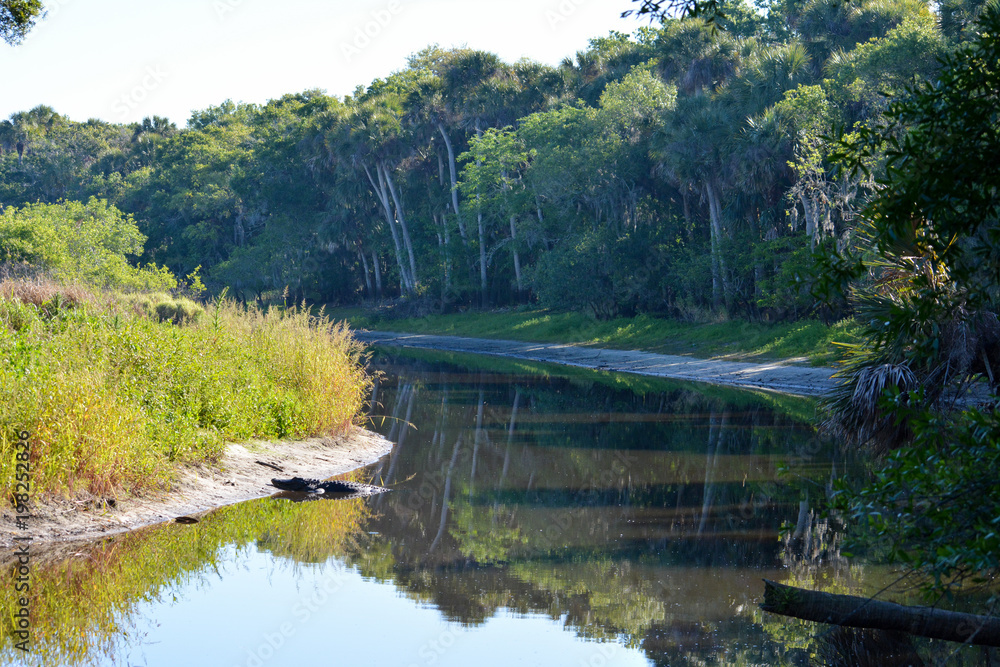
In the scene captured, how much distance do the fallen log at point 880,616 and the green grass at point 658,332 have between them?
13370 millimetres

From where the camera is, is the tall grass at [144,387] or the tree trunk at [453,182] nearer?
the tall grass at [144,387]

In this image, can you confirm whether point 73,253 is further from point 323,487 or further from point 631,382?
point 323,487

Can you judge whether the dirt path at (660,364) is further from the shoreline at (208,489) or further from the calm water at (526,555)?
the shoreline at (208,489)

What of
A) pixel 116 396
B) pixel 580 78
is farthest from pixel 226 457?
pixel 580 78

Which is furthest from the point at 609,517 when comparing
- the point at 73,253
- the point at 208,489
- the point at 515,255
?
the point at 515,255

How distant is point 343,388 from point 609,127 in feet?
91.4

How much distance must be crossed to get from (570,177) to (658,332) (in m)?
9.30

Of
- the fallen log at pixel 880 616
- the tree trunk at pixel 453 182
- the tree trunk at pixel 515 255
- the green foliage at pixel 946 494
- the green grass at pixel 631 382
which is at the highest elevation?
the tree trunk at pixel 453 182

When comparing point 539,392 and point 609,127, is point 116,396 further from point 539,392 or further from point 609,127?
point 609,127

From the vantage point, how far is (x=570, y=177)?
4266cm

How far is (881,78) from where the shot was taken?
2878cm

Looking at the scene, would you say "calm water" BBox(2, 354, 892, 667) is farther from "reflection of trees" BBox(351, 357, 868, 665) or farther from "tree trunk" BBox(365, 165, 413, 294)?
"tree trunk" BBox(365, 165, 413, 294)

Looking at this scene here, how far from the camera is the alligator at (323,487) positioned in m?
13.0

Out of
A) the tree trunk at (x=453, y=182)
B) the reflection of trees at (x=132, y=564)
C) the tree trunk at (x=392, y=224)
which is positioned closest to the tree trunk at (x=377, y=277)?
the tree trunk at (x=392, y=224)
